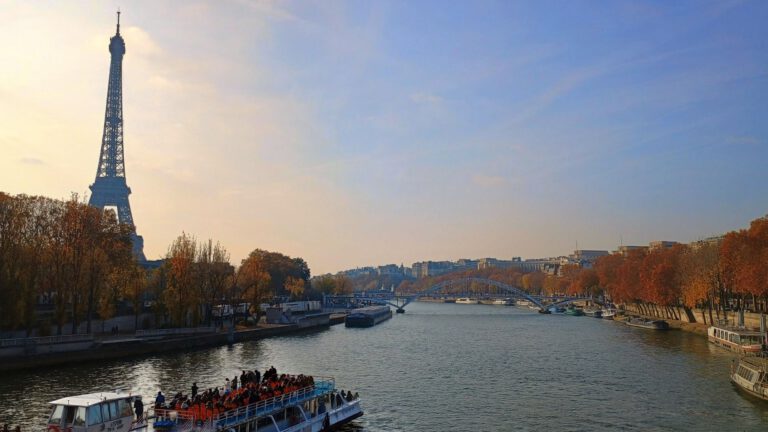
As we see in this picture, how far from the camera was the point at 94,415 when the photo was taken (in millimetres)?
19344

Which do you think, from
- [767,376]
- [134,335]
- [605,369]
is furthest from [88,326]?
[767,376]

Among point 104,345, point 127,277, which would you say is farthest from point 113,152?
point 104,345

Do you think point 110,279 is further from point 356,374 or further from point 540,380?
point 540,380

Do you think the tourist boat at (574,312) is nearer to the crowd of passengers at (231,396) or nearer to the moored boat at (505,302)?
the moored boat at (505,302)

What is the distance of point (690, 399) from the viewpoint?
119 ft

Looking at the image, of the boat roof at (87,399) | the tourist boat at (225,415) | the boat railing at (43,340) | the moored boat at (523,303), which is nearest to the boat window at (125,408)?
the tourist boat at (225,415)

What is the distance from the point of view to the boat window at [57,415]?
1923cm

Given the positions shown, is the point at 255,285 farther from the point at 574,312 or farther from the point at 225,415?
the point at 574,312

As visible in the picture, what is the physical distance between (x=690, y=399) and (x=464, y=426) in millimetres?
14848

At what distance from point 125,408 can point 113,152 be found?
118214 millimetres

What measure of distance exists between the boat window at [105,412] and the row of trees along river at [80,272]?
31.1m

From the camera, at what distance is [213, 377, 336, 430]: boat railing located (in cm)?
2206

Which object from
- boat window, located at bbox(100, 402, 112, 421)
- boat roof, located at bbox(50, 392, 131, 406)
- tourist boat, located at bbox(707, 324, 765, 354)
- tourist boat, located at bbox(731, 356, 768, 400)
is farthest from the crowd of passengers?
tourist boat, located at bbox(707, 324, 765, 354)

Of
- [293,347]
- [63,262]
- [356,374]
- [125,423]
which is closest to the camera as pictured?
[125,423]
